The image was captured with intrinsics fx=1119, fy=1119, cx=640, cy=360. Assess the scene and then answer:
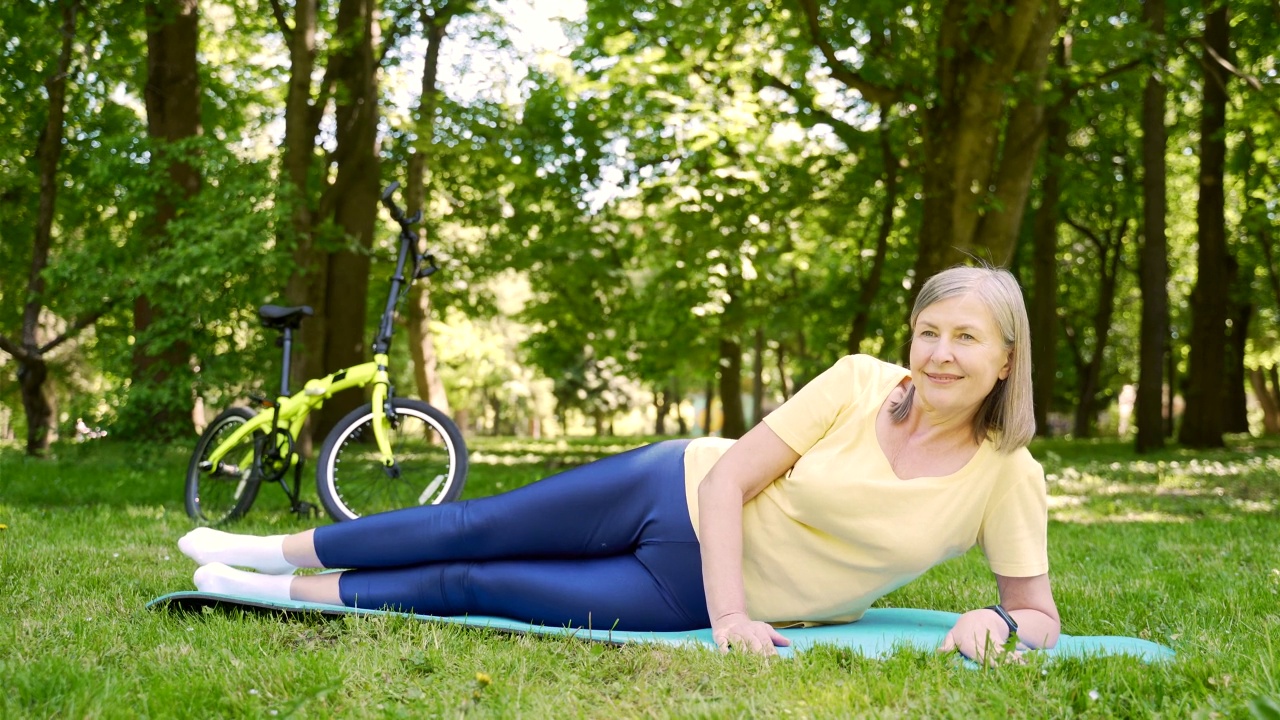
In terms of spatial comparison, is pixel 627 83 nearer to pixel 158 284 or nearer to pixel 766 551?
pixel 158 284

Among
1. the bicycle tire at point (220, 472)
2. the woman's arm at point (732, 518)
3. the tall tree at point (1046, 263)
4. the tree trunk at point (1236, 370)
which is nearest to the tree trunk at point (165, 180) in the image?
the bicycle tire at point (220, 472)

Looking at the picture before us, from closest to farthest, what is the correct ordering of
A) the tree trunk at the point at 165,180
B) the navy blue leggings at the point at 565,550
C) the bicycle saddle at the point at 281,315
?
the navy blue leggings at the point at 565,550, the bicycle saddle at the point at 281,315, the tree trunk at the point at 165,180

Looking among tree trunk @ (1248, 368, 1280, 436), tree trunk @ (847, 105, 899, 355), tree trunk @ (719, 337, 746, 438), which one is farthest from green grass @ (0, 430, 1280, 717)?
tree trunk @ (1248, 368, 1280, 436)

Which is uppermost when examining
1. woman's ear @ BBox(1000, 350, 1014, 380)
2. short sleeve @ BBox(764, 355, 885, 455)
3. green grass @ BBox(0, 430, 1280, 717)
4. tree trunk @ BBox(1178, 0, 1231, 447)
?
tree trunk @ BBox(1178, 0, 1231, 447)

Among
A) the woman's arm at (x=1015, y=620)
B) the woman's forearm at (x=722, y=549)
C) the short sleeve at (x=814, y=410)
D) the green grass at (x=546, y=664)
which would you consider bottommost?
the green grass at (x=546, y=664)

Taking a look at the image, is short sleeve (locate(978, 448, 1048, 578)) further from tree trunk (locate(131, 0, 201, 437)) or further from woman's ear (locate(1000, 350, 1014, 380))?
tree trunk (locate(131, 0, 201, 437))

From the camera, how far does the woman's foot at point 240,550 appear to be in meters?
4.07

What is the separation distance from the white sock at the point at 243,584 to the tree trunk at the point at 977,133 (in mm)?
8821

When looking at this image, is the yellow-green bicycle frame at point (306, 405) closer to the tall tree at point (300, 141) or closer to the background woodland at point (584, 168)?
the background woodland at point (584, 168)

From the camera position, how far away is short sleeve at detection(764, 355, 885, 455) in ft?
11.0

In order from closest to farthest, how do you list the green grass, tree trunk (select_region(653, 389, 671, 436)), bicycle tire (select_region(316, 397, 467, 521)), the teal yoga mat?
the green grass, the teal yoga mat, bicycle tire (select_region(316, 397, 467, 521)), tree trunk (select_region(653, 389, 671, 436))

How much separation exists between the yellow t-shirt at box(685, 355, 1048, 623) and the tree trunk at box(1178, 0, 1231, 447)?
1665 centimetres

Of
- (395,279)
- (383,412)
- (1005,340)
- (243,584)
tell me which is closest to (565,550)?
(243,584)

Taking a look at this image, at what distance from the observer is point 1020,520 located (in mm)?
3262
